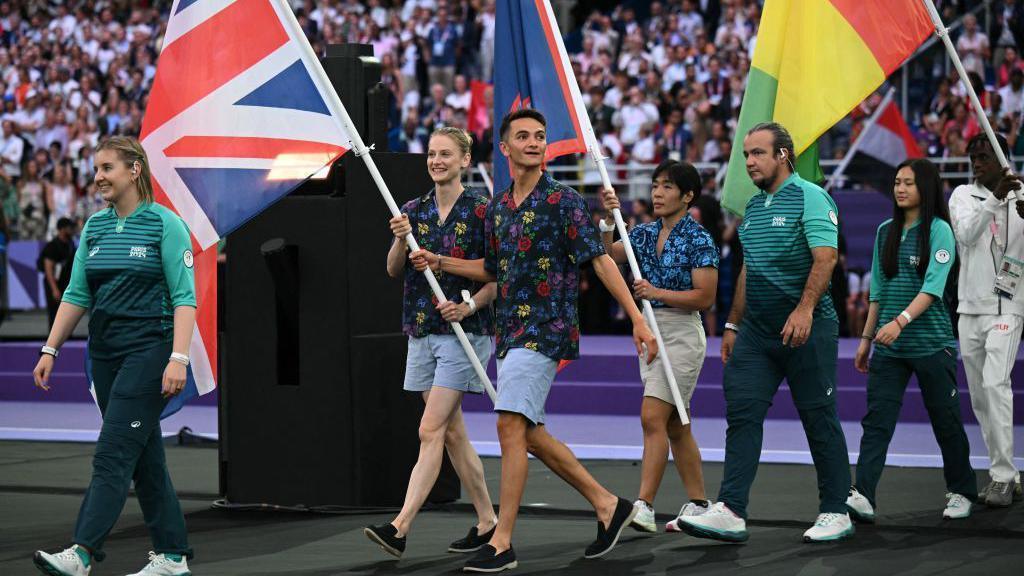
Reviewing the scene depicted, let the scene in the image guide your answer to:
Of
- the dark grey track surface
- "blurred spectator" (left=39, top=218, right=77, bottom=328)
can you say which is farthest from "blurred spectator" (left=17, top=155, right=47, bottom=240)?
the dark grey track surface

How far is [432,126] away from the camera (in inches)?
878

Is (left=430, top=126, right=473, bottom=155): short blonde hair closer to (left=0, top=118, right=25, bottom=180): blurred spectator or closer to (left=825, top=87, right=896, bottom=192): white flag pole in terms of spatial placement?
(left=825, top=87, right=896, bottom=192): white flag pole

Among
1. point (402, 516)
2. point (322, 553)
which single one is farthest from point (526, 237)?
point (322, 553)

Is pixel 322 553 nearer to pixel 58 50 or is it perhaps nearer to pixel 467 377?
pixel 467 377

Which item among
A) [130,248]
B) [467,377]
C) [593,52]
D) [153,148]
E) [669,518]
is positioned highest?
[593,52]

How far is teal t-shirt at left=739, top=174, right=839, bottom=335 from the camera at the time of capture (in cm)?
754

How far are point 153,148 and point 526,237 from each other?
2.10 meters

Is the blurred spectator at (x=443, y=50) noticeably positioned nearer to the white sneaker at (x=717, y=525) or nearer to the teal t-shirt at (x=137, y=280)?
the white sneaker at (x=717, y=525)

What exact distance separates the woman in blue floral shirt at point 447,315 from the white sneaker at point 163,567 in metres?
1.15

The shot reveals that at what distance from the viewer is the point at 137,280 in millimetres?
6688

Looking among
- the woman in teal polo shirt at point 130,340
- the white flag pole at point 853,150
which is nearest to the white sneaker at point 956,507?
the woman in teal polo shirt at point 130,340

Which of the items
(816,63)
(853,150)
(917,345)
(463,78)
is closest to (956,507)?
(917,345)

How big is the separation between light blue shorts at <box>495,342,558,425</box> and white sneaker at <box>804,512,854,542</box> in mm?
1586

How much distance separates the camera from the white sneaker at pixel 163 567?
22.4ft
